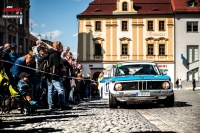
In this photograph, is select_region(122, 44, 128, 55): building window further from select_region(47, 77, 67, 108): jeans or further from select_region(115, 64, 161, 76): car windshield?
select_region(47, 77, 67, 108): jeans

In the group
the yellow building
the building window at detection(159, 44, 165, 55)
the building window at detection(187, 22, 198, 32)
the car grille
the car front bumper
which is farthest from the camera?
the building window at detection(159, 44, 165, 55)

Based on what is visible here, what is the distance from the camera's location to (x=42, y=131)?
20.9 ft

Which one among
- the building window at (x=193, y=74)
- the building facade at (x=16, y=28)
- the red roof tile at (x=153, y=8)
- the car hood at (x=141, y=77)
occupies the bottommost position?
the car hood at (x=141, y=77)

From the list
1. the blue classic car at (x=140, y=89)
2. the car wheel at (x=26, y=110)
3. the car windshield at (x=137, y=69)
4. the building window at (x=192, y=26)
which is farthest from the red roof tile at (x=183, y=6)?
the car wheel at (x=26, y=110)

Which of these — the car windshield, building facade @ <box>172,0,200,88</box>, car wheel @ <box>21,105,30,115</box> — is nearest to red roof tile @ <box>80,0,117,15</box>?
building facade @ <box>172,0,200,88</box>

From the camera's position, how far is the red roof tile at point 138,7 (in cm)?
5109

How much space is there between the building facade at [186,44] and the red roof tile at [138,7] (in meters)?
1.88

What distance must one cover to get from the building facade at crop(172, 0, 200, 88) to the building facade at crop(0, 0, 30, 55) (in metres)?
19.0

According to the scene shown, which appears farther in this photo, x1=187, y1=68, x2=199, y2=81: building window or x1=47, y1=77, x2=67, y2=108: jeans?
x1=187, y1=68, x2=199, y2=81: building window

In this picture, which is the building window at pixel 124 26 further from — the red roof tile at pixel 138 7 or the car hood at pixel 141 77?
the car hood at pixel 141 77

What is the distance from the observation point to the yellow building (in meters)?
50.8

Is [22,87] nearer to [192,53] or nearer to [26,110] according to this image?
[26,110]

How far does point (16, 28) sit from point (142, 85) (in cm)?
3064

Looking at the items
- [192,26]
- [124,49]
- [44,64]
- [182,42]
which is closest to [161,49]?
[182,42]
